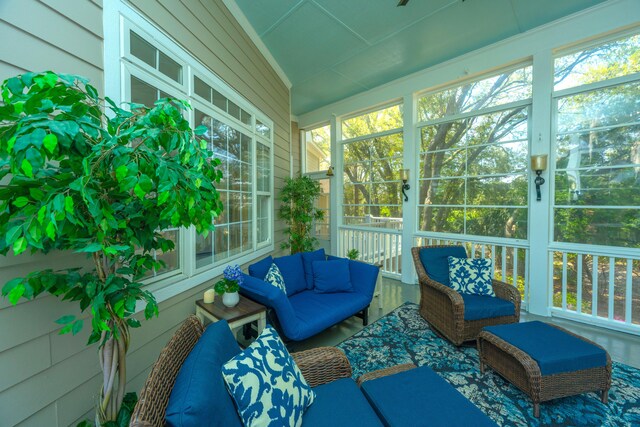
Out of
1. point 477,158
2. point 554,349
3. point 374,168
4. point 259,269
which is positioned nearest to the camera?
point 554,349

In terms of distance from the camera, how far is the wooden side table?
2.04 meters

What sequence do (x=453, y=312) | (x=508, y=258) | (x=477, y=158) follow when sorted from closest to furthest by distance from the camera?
(x=453, y=312) < (x=508, y=258) < (x=477, y=158)

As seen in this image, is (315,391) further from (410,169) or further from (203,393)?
(410,169)

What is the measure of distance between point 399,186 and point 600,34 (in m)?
2.85

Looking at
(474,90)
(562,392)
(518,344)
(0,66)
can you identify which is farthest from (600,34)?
(0,66)

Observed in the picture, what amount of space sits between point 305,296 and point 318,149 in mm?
4105

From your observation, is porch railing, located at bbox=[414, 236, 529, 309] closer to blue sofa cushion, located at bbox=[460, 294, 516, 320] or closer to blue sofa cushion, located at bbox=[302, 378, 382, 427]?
blue sofa cushion, located at bbox=[460, 294, 516, 320]

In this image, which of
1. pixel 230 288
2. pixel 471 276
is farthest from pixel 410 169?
pixel 230 288

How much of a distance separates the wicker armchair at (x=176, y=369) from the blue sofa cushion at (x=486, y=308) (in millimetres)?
1565

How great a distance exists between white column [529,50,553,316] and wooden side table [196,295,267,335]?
3400 millimetres

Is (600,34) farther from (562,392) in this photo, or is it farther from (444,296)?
(562,392)

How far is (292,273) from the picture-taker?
A: 9.67 feet

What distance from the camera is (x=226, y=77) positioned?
2.88m

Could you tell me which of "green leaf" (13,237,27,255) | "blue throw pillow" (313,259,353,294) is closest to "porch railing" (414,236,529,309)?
"blue throw pillow" (313,259,353,294)
